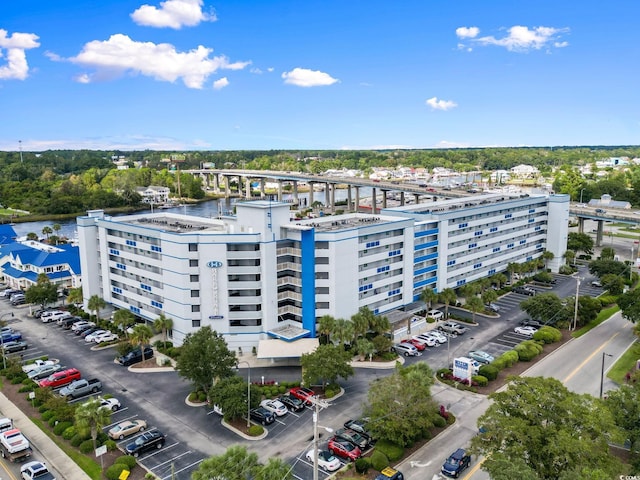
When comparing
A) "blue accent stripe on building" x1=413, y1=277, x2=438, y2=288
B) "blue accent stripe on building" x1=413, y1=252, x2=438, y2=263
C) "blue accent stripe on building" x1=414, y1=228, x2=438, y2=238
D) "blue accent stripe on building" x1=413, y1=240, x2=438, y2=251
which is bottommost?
"blue accent stripe on building" x1=413, y1=277, x2=438, y2=288

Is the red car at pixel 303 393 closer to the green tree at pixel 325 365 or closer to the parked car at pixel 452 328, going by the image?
the green tree at pixel 325 365

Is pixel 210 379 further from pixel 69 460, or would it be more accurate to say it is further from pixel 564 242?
pixel 564 242

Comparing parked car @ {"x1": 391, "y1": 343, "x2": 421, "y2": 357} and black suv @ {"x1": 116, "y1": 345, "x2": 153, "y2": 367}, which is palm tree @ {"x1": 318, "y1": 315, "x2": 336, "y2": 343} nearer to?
parked car @ {"x1": 391, "y1": 343, "x2": 421, "y2": 357}

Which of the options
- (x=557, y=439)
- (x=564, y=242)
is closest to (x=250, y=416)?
(x=557, y=439)

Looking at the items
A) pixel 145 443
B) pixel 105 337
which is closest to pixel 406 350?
pixel 145 443

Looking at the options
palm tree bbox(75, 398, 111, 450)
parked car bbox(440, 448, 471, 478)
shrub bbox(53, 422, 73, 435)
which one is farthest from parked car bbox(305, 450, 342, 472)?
shrub bbox(53, 422, 73, 435)
